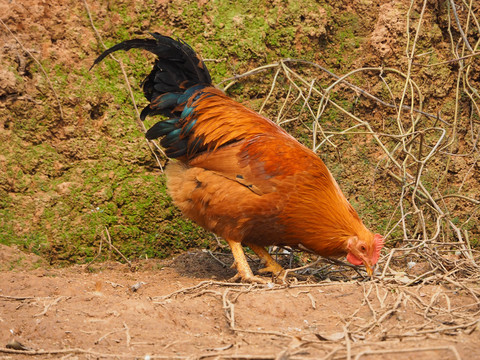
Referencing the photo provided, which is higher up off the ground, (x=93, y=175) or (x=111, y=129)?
(x=111, y=129)

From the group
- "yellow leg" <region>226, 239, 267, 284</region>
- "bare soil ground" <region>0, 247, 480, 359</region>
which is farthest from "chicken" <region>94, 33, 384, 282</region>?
"bare soil ground" <region>0, 247, 480, 359</region>

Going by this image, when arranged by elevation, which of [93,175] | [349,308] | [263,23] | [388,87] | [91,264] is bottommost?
[91,264]

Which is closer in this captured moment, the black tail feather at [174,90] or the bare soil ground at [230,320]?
the bare soil ground at [230,320]

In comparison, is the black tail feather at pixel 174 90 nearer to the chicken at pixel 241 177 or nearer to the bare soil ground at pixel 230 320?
the chicken at pixel 241 177

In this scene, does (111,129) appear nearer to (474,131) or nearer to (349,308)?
(349,308)

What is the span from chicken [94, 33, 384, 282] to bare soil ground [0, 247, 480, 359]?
0.43 meters

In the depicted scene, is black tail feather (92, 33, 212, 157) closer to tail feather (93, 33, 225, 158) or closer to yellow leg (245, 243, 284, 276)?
tail feather (93, 33, 225, 158)

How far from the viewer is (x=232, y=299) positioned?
3.86 meters

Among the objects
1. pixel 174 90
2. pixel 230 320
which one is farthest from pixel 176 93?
pixel 230 320

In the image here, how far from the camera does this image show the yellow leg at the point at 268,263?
4801 mm

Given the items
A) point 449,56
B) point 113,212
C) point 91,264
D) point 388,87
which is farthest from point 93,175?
point 449,56

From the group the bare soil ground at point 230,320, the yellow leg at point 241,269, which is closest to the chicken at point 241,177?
the yellow leg at point 241,269

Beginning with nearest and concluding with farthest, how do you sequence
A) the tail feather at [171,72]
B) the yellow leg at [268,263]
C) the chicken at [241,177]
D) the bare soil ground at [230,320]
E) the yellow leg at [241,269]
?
the bare soil ground at [230,320] < the chicken at [241,177] < the yellow leg at [241,269] < the tail feather at [171,72] < the yellow leg at [268,263]

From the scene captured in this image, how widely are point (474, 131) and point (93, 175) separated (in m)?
4.15
